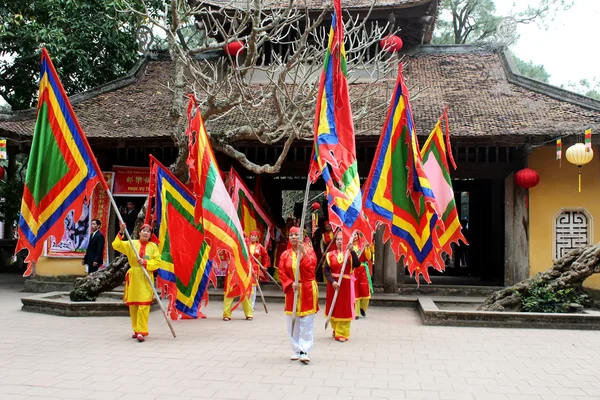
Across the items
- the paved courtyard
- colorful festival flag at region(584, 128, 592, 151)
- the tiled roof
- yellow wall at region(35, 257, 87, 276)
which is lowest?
the paved courtyard

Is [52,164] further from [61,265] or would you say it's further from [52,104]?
[61,265]

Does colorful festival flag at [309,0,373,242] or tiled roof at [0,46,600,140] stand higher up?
tiled roof at [0,46,600,140]

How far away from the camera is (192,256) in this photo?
7.87 meters

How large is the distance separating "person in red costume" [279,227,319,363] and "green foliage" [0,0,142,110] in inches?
406

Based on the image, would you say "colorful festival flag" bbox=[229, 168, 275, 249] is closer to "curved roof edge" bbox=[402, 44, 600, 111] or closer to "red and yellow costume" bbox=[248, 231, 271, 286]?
"red and yellow costume" bbox=[248, 231, 271, 286]

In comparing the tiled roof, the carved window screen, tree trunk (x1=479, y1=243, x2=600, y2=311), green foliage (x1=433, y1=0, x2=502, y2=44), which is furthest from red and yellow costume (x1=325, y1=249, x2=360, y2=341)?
green foliage (x1=433, y1=0, x2=502, y2=44)

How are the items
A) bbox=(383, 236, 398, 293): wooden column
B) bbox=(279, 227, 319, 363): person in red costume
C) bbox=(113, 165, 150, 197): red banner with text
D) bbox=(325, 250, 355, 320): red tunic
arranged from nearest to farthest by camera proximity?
bbox=(279, 227, 319, 363): person in red costume < bbox=(325, 250, 355, 320): red tunic < bbox=(383, 236, 398, 293): wooden column < bbox=(113, 165, 150, 197): red banner with text

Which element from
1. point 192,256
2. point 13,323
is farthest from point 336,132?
point 13,323

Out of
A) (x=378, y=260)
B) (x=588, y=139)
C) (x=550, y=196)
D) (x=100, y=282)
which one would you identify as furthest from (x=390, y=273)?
(x=100, y=282)

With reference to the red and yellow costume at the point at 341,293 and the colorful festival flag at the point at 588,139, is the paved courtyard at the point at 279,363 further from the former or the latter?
the colorful festival flag at the point at 588,139

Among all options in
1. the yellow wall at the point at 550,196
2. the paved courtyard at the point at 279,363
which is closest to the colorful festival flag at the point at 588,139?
the yellow wall at the point at 550,196

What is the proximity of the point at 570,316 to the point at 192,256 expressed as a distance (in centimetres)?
565

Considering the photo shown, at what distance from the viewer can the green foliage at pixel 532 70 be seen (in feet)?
91.8

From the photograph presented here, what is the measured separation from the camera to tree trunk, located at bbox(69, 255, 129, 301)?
30.8ft
